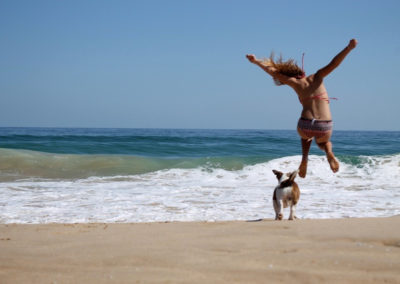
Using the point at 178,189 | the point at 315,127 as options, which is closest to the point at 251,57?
the point at 315,127

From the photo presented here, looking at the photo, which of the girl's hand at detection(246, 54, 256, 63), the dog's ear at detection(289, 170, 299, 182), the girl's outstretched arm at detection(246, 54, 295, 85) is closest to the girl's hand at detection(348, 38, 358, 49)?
the girl's outstretched arm at detection(246, 54, 295, 85)

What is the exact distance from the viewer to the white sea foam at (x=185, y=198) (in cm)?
734

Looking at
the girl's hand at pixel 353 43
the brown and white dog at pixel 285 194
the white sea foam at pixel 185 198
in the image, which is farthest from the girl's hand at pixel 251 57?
the white sea foam at pixel 185 198

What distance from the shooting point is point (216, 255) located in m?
3.81

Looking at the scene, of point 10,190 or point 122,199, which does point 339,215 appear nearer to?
point 122,199

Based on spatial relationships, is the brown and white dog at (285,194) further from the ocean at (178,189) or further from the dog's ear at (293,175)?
the ocean at (178,189)

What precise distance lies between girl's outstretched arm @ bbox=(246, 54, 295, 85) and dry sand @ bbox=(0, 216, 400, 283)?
1.49 m

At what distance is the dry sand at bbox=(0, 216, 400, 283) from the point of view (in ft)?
10.8

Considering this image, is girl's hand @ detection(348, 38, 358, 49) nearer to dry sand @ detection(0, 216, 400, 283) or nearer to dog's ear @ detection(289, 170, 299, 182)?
dry sand @ detection(0, 216, 400, 283)

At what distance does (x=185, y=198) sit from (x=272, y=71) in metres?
5.31

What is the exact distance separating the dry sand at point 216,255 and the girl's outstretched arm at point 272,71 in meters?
1.49

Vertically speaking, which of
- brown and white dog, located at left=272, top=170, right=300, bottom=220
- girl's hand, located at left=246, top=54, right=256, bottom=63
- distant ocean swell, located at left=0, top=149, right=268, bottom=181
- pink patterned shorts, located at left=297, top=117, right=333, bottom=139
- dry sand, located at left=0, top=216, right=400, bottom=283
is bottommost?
distant ocean swell, located at left=0, top=149, right=268, bottom=181

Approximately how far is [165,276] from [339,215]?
4637mm

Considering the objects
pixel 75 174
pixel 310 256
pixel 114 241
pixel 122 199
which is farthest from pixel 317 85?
pixel 75 174
